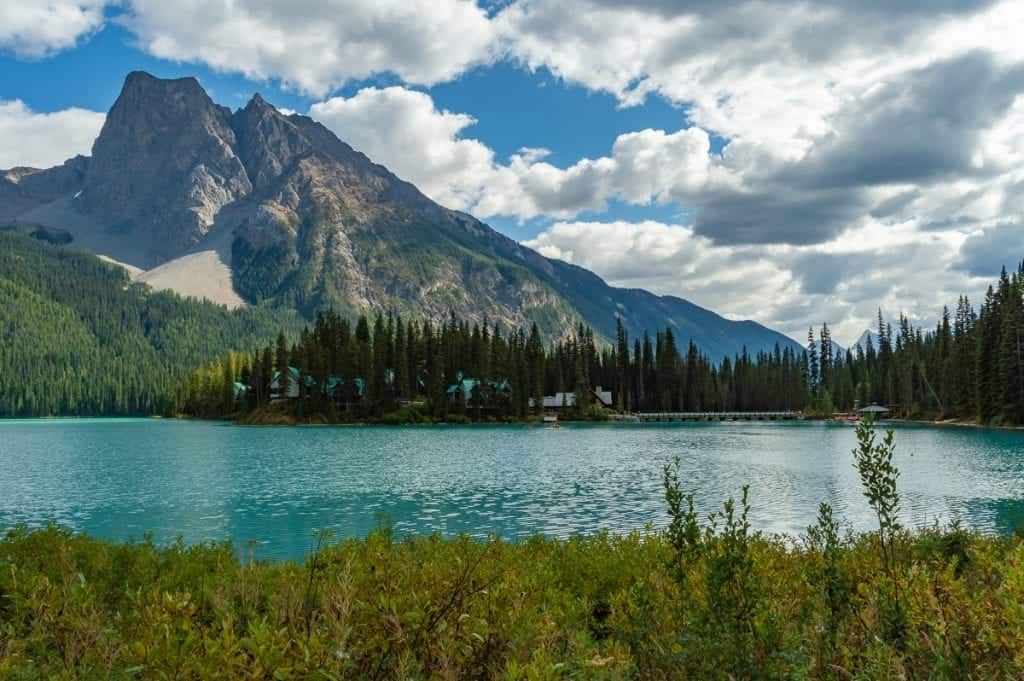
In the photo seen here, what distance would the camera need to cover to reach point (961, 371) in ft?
436

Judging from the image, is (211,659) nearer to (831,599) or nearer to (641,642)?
(641,642)

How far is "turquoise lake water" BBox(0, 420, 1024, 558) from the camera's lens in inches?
1364

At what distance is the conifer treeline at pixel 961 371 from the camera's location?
110125 millimetres

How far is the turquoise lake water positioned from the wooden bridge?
95996 millimetres

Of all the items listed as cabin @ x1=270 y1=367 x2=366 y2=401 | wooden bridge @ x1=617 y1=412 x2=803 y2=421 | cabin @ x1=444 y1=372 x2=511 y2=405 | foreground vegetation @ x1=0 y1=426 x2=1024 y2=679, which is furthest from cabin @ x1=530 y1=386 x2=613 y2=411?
foreground vegetation @ x1=0 y1=426 x2=1024 y2=679

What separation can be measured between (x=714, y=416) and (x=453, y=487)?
15578cm

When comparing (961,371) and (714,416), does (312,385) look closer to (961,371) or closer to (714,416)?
(714,416)

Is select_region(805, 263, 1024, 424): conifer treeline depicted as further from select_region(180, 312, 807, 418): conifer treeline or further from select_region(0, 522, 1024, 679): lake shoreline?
select_region(0, 522, 1024, 679): lake shoreline

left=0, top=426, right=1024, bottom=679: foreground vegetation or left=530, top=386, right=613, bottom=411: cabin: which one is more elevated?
left=0, top=426, right=1024, bottom=679: foreground vegetation

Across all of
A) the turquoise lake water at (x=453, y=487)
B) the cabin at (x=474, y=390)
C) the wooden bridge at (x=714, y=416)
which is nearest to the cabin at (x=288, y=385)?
the cabin at (x=474, y=390)

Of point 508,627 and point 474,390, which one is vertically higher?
point 474,390

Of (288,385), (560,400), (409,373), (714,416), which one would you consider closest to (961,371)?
(714,416)

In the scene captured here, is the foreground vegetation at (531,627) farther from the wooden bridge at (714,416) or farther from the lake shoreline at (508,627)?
the wooden bridge at (714,416)

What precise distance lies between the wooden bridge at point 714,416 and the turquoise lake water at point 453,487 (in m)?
96.0
